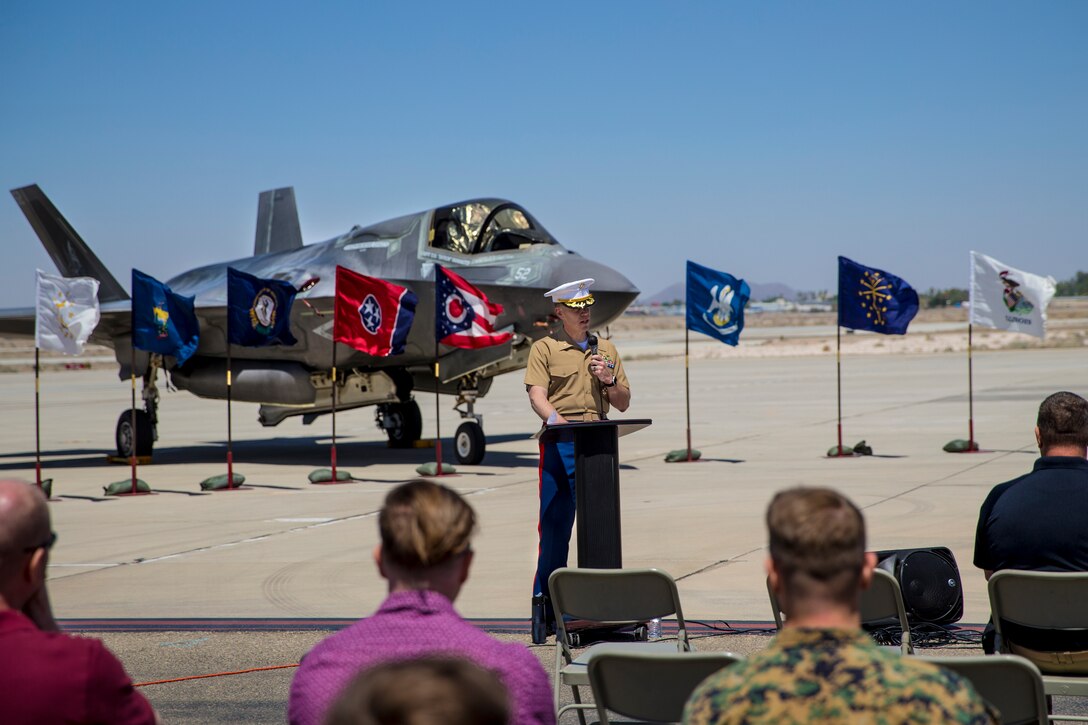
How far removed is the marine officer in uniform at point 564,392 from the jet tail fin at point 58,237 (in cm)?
1576

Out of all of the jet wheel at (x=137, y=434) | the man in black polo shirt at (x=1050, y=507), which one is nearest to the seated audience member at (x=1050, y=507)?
the man in black polo shirt at (x=1050, y=507)

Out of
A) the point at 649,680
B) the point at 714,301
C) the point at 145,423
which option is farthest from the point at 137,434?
the point at 649,680

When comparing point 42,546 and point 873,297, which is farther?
point 873,297

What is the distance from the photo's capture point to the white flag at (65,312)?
46.7 feet

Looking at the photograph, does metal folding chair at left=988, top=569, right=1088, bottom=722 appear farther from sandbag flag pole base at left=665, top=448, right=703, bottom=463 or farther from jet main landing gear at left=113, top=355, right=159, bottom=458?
jet main landing gear at left=113, top=355, right=159, bottom=458

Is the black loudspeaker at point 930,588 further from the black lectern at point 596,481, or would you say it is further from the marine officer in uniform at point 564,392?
the marine officer in uniform at point 564,392

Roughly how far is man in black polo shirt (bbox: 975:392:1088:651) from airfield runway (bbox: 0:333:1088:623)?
8.39 ft

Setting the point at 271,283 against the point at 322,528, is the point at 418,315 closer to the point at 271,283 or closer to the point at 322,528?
the point at 271,283

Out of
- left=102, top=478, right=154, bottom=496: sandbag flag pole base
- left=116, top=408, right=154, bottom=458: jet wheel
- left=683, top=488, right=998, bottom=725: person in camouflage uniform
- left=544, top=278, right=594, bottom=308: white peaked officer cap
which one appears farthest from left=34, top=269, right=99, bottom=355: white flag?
left=683, top=488, right=998, bottom=725: person in camouflage uniform

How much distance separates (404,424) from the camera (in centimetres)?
2047

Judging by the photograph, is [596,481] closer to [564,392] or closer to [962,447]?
[564,392]

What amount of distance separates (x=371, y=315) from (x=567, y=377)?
27.4ft

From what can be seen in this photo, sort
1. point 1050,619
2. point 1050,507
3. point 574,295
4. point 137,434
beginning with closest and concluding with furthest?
point 1050,619, point 1050,507, point 574,295, point 137,434

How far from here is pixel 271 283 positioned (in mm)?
16250
